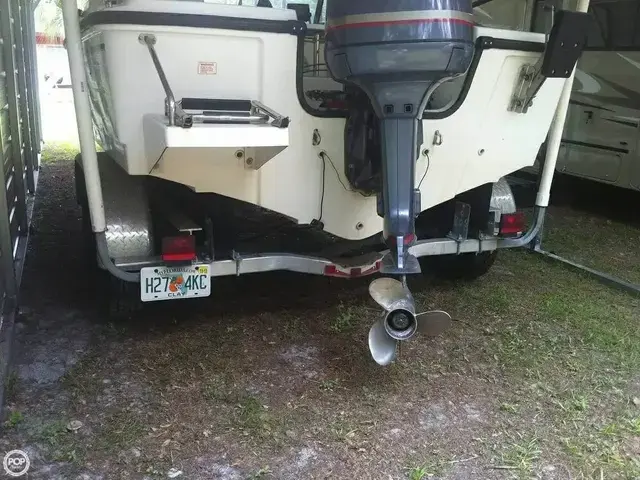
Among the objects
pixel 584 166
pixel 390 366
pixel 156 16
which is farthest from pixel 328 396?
pixel 584 166

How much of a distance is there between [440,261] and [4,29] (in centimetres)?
364

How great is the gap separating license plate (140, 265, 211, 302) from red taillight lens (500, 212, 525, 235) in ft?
6.26

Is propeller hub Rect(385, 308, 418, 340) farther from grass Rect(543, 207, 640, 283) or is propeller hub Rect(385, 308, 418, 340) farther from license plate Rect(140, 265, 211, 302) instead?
grass Rect(543, 207, 640, 283)

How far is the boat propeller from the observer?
3.04 meters

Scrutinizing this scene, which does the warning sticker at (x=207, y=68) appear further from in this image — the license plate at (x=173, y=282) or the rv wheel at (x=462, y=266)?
the rv wheel at (x=462, y=266)

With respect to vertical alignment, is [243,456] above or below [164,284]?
below

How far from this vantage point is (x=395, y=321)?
10.0 feet

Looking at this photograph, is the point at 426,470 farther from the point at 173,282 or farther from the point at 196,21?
the point at 196,21

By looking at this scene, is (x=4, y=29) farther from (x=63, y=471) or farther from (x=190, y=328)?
(x=63, y=471)

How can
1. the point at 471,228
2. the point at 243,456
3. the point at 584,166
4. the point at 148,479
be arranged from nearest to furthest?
the point at 148,479, the point at 243,456, the point at 471,228, the point at 584,166

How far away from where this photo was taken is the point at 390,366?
11.2 feet

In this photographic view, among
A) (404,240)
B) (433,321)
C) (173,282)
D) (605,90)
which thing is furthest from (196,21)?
(605,90)

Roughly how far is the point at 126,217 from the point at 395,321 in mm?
1536

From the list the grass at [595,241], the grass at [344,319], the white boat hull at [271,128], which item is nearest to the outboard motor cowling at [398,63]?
the white boat hull at [271,128]
